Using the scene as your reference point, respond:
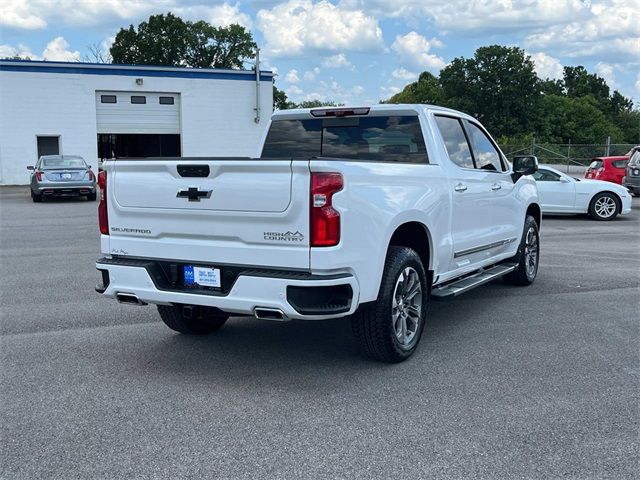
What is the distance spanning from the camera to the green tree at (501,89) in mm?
80688

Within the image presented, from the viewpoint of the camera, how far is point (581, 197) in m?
16.7

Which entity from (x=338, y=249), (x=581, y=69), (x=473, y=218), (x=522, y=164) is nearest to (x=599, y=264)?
(x=522, y=164)

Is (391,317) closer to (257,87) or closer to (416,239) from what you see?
(416,239)

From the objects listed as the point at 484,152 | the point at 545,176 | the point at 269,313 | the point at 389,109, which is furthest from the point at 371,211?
the point at 545,176

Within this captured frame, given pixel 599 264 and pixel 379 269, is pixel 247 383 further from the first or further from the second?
pixel 599 264

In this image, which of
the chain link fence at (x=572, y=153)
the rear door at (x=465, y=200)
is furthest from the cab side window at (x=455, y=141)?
the chain link fence at (x=572, y=153)

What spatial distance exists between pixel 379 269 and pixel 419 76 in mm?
117977

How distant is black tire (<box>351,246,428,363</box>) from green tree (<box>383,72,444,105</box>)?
9005 cm

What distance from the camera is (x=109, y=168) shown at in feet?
17.0

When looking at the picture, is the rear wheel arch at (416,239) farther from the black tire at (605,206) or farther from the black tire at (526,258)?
the black tire at (605,206)

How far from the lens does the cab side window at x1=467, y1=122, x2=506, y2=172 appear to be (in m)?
6.97

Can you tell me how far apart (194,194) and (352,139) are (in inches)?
83.3

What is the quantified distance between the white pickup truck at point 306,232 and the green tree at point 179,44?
225 ft

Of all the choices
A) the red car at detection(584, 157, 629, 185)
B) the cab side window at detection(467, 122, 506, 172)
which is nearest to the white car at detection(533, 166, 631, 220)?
the red car at detection(584, 157, 629, 185)
